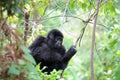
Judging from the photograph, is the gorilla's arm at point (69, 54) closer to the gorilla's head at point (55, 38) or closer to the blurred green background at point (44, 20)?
the blurred green background at point (44, 20)

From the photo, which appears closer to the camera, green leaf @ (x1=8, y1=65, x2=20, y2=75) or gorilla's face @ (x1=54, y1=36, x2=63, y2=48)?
green leaf @ (x1=8, y1=65, x2=20, y2=75)

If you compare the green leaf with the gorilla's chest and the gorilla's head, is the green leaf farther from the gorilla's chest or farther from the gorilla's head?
the gorilla's head

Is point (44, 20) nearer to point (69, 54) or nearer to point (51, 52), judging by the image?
point (69, 54)

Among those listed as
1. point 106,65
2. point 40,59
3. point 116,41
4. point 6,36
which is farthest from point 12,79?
point 106,65

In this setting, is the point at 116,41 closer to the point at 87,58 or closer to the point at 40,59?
the point at 40,59

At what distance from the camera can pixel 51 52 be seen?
25.5 ft

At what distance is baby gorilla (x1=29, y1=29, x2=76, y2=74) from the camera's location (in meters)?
7.62

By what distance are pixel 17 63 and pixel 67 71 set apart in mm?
3760

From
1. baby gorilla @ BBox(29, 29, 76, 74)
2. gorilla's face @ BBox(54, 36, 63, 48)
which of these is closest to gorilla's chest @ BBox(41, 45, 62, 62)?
baby gorilla @ BBox(29, 29, 76, 74)

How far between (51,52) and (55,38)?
297mm

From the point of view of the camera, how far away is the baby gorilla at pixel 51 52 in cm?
762

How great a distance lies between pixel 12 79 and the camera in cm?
337

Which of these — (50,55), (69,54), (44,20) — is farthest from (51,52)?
(44,20)

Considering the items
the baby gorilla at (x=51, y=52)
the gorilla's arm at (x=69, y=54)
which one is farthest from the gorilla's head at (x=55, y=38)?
the gorilla's arm at (x=69, y=54)
